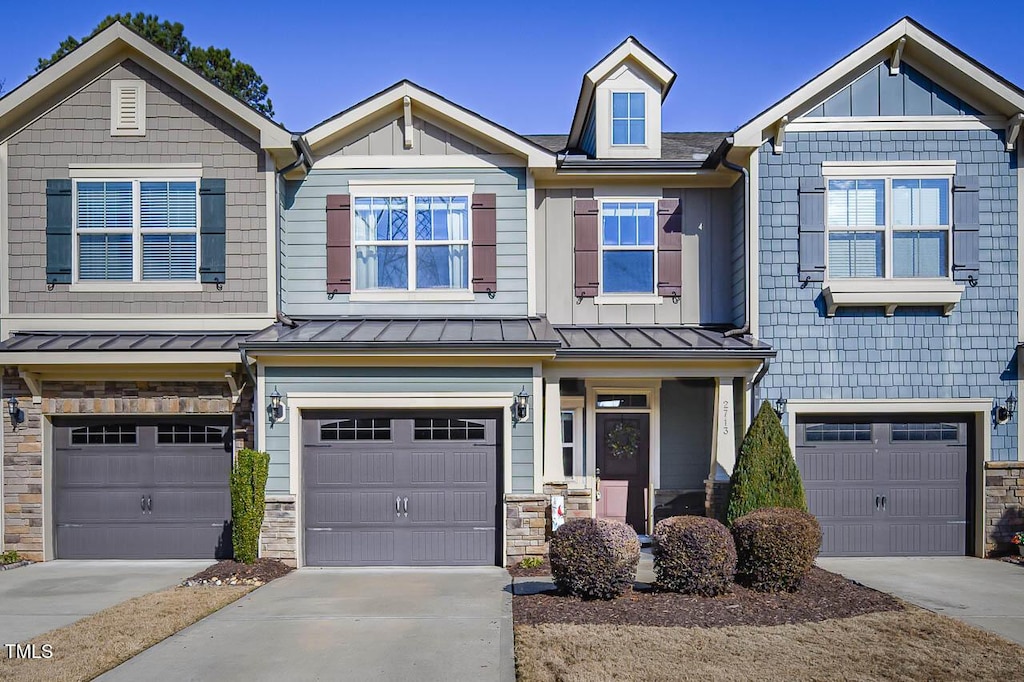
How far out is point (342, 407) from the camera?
1084cm

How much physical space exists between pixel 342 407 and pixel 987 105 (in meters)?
10.2

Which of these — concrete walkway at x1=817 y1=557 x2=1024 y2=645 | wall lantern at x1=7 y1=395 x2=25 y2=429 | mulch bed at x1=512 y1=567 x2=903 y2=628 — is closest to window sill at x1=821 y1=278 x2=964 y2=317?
concrete walkway at x1=817 y1=557 x2=1024 y2=645

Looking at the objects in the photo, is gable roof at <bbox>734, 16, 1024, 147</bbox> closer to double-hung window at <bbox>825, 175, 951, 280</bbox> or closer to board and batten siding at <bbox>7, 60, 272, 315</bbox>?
double-hung window at <bbox>825, 175, 951, 280</bbox>

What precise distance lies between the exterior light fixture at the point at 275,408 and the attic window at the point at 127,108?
4.35 m

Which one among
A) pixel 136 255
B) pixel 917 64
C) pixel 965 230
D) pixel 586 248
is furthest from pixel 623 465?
pixel 136 255

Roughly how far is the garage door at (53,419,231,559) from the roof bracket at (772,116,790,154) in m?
8.89

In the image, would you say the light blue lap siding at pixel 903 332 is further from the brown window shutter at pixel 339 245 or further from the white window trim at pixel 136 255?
the white window trim at pixel 136 255

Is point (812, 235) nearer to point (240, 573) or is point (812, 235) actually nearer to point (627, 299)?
point (627, 299)

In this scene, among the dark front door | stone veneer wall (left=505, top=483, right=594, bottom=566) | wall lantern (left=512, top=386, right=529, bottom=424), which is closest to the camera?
stone veneer wall (left=505, top=483, right=594, bottom=566)

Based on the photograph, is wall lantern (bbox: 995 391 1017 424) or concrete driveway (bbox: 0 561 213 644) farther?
wall lantern (bbox: 995 391 1017 424)

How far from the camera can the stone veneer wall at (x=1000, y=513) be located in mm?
11484

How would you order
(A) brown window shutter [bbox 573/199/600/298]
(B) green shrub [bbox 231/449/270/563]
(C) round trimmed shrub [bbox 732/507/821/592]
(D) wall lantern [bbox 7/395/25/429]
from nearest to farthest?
(C) round trimmed shrub [bbox 732/507/821/592] < (B) green shrub [bbox 231/449/270/563] < (D) wall lantern [bbox 7/395/25/429] < (A) brown window shutter [bbox 573/199/600/298]

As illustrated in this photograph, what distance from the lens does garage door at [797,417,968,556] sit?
11.7m

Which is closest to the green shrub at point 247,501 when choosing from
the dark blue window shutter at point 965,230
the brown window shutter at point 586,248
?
the brown window shutter at point 586,248
